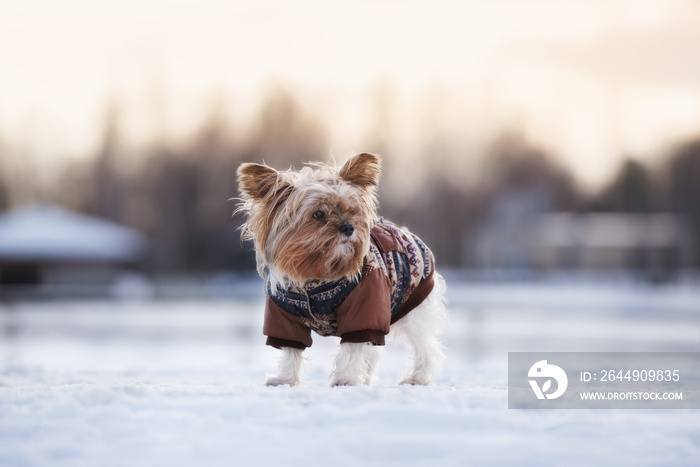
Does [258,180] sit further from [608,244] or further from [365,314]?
[608,244]

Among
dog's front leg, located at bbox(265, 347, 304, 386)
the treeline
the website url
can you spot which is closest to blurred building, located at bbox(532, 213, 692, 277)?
the treeline

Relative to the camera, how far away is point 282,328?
509 centimetres

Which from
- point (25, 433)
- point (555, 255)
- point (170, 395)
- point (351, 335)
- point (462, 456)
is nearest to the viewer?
point (462, 456)

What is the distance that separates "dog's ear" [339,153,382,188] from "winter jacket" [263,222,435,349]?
457 mm

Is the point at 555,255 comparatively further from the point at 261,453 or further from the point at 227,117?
the point at 261,453

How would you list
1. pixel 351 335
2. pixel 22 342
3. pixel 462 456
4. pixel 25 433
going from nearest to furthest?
pixel 462 456, pixel 25 433, pixel 351 335, pixel 22 342

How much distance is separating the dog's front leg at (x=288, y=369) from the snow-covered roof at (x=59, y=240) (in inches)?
1413

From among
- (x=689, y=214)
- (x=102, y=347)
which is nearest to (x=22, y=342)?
(x=102, y=347)

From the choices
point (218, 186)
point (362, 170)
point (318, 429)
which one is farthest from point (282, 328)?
point (218, 186)

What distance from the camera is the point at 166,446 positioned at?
3.41 meters

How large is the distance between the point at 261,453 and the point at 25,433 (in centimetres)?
123

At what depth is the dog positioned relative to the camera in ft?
15.7

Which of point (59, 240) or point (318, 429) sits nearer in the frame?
point (318, 429)

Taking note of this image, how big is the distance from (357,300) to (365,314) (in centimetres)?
11
